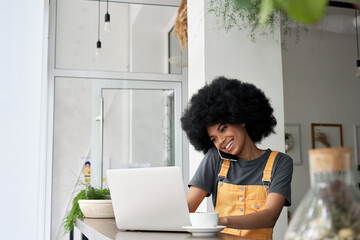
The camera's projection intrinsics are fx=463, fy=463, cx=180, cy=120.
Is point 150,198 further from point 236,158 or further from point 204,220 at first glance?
point 236,158

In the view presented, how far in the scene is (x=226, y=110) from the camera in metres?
2.29

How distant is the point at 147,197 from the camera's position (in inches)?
65.8

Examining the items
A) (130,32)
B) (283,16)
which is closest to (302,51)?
(130,32)

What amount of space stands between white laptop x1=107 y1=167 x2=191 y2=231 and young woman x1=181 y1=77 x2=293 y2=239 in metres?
0.51

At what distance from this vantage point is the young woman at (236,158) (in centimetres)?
214

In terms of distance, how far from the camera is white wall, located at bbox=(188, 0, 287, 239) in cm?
311

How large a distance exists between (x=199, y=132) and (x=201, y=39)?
94cm

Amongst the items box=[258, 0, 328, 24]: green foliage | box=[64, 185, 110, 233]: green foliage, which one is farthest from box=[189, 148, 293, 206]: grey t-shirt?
box=[258, 0, 328, 24]: green foliage

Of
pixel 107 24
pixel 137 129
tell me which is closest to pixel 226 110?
pixel 137 129

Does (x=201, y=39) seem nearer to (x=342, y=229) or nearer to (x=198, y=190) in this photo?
(x=198, y=190)

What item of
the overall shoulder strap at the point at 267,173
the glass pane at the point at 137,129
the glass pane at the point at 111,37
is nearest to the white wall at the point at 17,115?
the overall shoulder strap at the point at 267,173

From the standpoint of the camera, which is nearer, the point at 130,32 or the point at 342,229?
the point at 342,229

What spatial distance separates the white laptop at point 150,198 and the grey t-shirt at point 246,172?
578mm

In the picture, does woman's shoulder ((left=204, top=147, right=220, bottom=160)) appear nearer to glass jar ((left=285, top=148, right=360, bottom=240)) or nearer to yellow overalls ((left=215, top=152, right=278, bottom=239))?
yellow overalls ((left=215, top=152, right=278, bottom=239))
